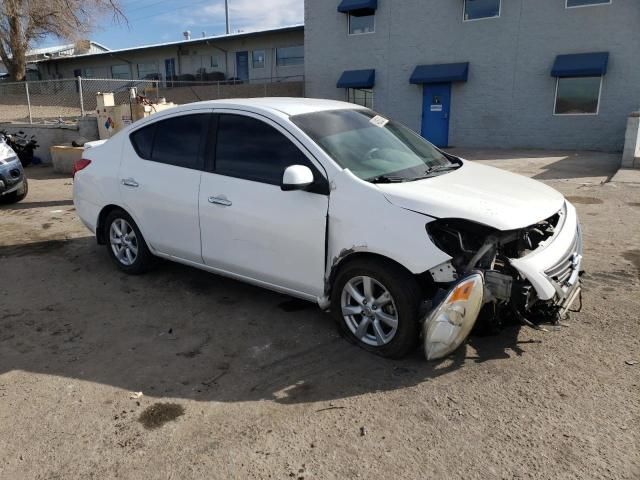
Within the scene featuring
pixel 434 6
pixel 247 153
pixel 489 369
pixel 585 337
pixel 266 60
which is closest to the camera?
pixel 489 369

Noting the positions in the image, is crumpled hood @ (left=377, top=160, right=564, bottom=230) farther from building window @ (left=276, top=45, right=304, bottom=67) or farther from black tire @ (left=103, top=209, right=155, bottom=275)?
building window @ (left=276, top=45, right=304, bottom=67)

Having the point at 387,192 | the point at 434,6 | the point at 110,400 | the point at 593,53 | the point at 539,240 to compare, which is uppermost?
the point at 434,6

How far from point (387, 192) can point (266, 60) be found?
29.3m

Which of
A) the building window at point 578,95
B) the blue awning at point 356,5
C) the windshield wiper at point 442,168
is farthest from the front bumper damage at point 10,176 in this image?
the building window at point 578,95

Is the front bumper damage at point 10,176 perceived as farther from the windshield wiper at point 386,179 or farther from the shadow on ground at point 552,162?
the shadow on ground at point 552,162

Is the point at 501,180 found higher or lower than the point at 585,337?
higher

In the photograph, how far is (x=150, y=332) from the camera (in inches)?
159

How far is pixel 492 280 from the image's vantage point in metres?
3.11

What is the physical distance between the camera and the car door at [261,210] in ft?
11.8

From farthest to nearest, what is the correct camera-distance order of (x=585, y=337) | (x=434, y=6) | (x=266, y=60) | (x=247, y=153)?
(x=266, y=60) < (x=434, y=6) < (x=247, y=153) < (x=585, y=337)

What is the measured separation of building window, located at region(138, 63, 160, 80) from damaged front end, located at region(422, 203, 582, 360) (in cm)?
3696

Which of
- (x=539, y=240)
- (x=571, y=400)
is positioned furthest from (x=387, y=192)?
(x=571, y=400)

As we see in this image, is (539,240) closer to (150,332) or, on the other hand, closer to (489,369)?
(489,369)

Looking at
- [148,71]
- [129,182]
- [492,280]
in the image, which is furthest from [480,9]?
[148,71]
